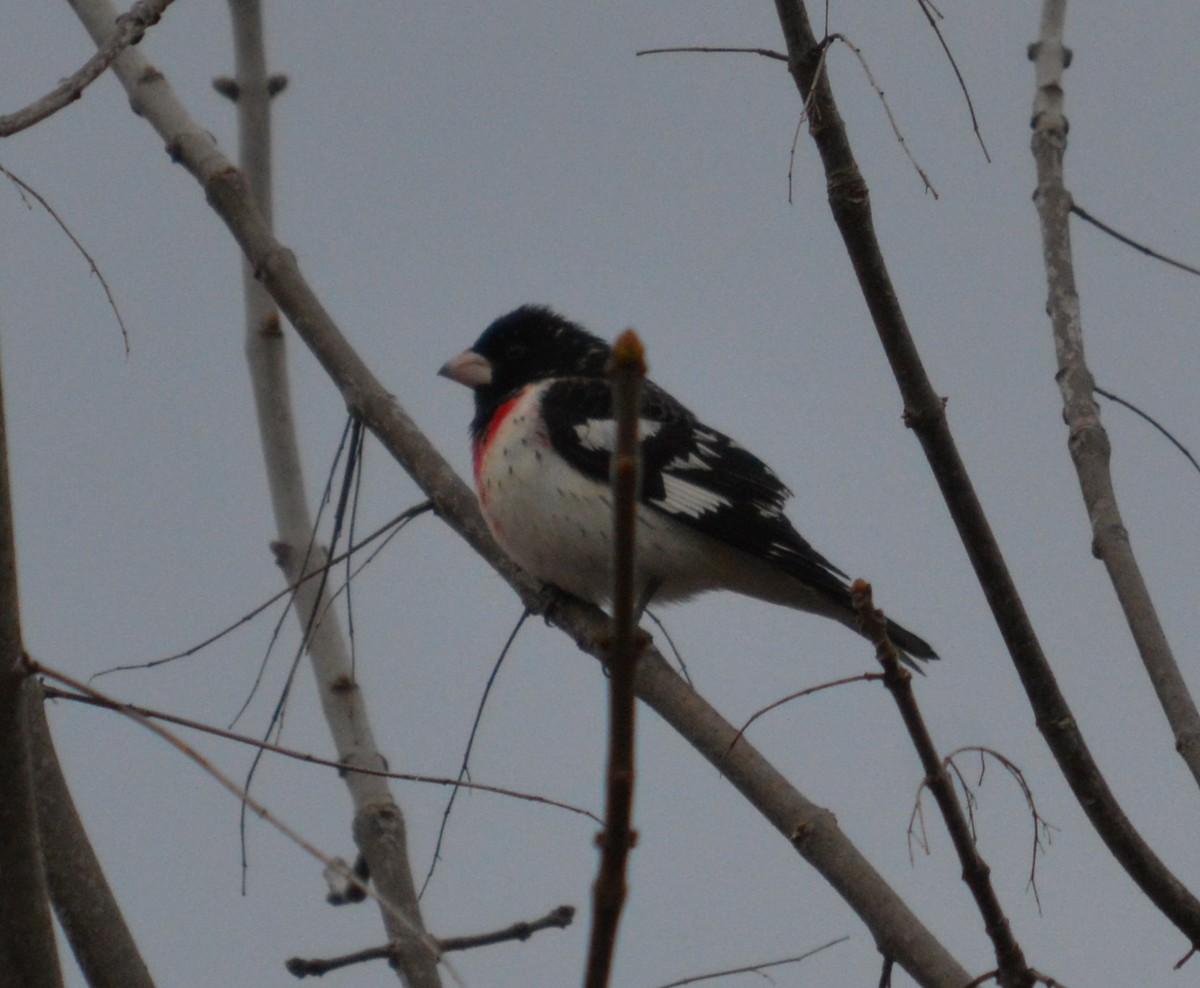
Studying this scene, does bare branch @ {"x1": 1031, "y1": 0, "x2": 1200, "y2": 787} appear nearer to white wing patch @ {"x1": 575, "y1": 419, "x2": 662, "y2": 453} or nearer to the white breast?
the white breast

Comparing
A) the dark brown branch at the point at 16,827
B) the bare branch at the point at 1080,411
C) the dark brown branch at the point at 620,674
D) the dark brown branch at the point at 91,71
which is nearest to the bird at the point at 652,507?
the bare branch at the point at 1080,411

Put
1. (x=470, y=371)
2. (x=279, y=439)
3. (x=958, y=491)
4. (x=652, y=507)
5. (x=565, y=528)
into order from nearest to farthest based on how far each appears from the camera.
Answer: (x=958, y=491) < (x=279, y=439) < (x=565, y=528) < (x=652, y=507) < (x=470, y=371)

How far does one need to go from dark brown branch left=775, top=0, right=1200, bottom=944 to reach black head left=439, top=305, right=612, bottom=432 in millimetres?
2918

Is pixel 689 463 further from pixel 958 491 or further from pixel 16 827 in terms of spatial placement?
pixel 16 827

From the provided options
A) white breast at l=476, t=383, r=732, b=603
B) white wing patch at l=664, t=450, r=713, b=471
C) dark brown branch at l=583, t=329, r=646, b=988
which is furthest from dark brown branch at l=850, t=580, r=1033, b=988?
white wing patch at l=664, t=450, r=713, b=471

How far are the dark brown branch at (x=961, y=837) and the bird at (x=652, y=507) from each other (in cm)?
211

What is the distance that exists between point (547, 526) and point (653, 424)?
0.62 meters

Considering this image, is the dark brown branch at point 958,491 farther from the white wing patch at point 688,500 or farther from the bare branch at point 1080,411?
the white wing patch at point 688,500

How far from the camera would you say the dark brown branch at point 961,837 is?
1780mm

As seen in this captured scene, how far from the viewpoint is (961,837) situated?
196 cm

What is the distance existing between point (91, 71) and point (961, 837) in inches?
60.7

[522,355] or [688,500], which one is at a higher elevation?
[522,355]

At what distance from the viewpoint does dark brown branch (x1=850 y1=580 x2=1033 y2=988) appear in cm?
178

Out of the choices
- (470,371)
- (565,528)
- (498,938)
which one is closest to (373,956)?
(498,938)
